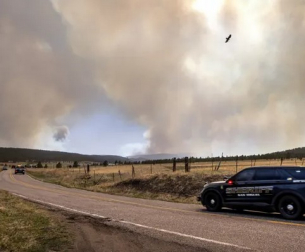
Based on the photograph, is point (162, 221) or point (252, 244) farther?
point (162, 221)

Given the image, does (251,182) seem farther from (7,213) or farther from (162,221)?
(7,213)

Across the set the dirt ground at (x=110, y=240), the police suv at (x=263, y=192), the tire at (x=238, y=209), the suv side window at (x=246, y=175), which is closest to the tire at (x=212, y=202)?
the police suv at (x=263, y=192)

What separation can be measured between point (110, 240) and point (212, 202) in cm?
635

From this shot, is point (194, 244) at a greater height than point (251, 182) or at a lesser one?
lesser

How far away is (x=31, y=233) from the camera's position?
9438 millimetres

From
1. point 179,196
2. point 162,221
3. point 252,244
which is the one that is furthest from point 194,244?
point 179,196

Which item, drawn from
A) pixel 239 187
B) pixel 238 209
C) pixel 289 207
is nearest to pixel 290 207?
pixel 289 207

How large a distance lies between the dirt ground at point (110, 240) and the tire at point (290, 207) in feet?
17.5

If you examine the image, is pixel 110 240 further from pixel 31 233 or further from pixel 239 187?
pixel 239 187

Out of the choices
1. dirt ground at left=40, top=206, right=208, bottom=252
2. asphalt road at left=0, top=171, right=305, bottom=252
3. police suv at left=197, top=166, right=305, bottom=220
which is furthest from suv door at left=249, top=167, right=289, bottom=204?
dirt ground at left=40, top=206, right=208, bottom=252

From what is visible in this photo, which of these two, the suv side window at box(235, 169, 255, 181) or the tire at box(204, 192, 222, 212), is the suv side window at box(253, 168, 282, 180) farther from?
the tire at box(204, 192, 222, 212)

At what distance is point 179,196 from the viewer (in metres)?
20.8

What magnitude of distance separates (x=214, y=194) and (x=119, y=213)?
3858mm

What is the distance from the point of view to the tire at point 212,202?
13.8m
